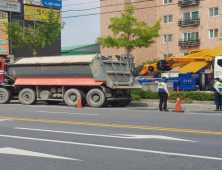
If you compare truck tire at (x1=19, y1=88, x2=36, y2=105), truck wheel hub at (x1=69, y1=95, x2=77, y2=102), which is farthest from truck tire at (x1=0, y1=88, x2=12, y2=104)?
truck wheel hub at (x1=69, y1=95, x2=77, y2=102)

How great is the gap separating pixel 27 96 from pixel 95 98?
4.28 metres

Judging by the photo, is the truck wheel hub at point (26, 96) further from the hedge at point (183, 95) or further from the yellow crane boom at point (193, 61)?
the yellow crane boom at point (193, 61)

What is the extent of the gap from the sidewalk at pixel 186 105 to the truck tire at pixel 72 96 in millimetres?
3480

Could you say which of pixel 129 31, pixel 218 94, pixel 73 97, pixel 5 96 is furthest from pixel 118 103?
pixel 129 31

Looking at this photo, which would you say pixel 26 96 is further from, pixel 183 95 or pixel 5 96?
pixel 183 95

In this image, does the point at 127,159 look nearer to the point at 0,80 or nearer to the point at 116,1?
the point at 0,80

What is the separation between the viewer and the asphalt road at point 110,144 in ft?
27.6

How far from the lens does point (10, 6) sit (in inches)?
2226

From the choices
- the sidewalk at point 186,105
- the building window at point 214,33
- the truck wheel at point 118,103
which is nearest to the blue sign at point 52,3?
the building window at point 214,33

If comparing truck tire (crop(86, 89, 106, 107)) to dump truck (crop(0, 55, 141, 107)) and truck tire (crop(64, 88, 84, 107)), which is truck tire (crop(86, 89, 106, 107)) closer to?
dump truck (crop(0, 55, 141, 107))

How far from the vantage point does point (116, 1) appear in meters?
65.5

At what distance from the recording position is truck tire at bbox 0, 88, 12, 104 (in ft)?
87.3

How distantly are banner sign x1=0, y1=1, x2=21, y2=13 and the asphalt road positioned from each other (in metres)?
41.6

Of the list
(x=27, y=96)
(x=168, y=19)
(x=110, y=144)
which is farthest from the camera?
(x=168, y=19)
